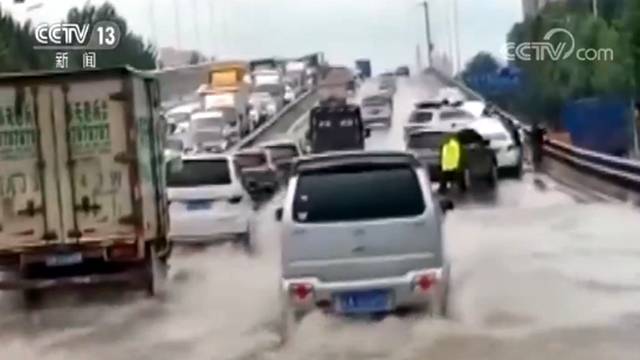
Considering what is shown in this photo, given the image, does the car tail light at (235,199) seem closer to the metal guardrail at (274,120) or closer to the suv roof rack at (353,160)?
the suv roof rack at (353,160)

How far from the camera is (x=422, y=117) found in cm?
5294

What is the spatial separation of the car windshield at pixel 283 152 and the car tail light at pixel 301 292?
29325mm

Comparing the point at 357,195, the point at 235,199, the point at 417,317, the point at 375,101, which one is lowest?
the point at 375,101

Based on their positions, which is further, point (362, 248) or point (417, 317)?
point (417, 317)

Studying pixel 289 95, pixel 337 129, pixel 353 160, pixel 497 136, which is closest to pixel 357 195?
pixel 353 160

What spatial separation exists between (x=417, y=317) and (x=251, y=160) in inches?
1009

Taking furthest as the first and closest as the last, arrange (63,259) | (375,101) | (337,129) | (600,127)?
(375,101) → (600,127) → (337,129) → (63,259)

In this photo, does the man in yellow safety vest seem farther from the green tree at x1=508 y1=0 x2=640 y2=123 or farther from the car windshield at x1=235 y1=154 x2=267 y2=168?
the green tree at x1=508 y1=0 x2=640 y2=123

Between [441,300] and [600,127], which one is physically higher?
[441,300]

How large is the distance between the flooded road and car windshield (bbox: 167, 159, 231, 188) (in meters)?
0.98

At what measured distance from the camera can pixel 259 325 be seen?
1487 centimetres

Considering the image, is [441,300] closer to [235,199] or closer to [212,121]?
[235,199]

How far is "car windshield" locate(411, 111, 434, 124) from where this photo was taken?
51.6 meters

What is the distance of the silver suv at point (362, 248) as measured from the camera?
13.1 metres
